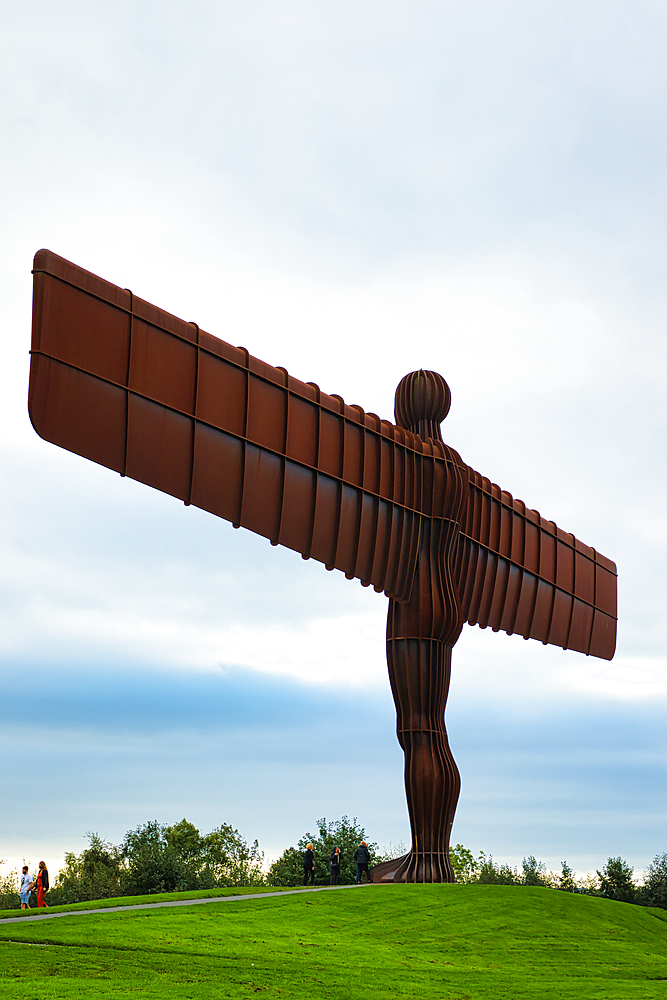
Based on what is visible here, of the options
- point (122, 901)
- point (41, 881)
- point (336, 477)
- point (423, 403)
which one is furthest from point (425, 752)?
point (41, 881)

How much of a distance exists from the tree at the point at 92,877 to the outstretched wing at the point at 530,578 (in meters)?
12.6

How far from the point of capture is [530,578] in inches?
996

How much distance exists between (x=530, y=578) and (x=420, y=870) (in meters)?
8.17

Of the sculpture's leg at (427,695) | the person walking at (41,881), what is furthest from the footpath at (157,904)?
the person walking at (41,881)

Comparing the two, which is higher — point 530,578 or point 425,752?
point 530,578

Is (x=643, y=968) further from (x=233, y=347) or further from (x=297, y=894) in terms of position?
(x=233, y=347)

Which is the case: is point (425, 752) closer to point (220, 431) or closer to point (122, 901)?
point (122, 901)

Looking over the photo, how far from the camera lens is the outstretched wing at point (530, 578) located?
23391 mm

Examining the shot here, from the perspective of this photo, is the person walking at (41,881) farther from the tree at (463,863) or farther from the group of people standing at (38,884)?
the tree at (463,863)

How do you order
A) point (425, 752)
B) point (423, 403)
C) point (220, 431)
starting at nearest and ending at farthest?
point (220, 431) → point (425, 752) → point (423, 403)

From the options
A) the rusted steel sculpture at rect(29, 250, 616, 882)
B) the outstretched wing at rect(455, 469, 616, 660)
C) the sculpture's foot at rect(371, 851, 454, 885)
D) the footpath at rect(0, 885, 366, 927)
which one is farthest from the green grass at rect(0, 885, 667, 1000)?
the outstretched wing at rect(455, 469, 616, 660)

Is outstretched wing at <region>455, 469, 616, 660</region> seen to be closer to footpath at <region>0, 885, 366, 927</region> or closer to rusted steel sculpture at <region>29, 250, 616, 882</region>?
rusted steel sculpture at <region>29, 250, 616, 882</region>

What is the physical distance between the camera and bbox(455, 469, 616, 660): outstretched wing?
2339cm

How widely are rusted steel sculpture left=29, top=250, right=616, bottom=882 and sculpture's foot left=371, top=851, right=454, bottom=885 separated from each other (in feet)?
0.13
